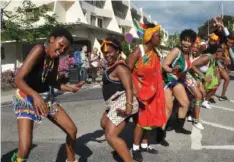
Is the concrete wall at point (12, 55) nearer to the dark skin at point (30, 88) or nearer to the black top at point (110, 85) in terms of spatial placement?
the black top at point (110, 85)

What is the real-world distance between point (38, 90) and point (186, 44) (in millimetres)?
2898

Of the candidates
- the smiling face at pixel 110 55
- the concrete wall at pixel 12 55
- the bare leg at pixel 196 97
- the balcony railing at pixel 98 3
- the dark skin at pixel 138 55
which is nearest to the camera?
the smiling face at pixel 110 55

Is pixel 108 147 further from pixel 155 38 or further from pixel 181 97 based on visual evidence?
pixel 155 38

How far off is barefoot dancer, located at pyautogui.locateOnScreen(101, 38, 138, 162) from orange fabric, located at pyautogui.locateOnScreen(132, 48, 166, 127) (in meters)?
0.62

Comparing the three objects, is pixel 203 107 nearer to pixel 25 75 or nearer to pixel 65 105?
pixel 65 105

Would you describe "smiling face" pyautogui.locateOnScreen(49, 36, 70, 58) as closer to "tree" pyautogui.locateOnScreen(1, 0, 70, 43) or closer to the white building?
"tree" pyautogui.locateOnScreen(1, 0, 70, 43)

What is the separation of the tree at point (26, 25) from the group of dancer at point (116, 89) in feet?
49.4

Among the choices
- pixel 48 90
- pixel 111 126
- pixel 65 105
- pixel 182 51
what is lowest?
pixel 65 105

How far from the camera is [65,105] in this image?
1008 centimetres

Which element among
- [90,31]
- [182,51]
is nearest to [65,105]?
[182,51]

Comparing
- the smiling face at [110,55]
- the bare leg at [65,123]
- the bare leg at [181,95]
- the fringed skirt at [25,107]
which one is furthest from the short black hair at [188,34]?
the fringed skirt at [25,107]

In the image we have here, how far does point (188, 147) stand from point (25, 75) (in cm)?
290

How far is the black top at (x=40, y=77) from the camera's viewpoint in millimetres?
3883

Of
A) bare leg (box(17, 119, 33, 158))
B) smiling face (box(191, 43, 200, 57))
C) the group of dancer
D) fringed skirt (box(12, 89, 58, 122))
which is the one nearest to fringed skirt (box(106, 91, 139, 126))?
the group of dancer
